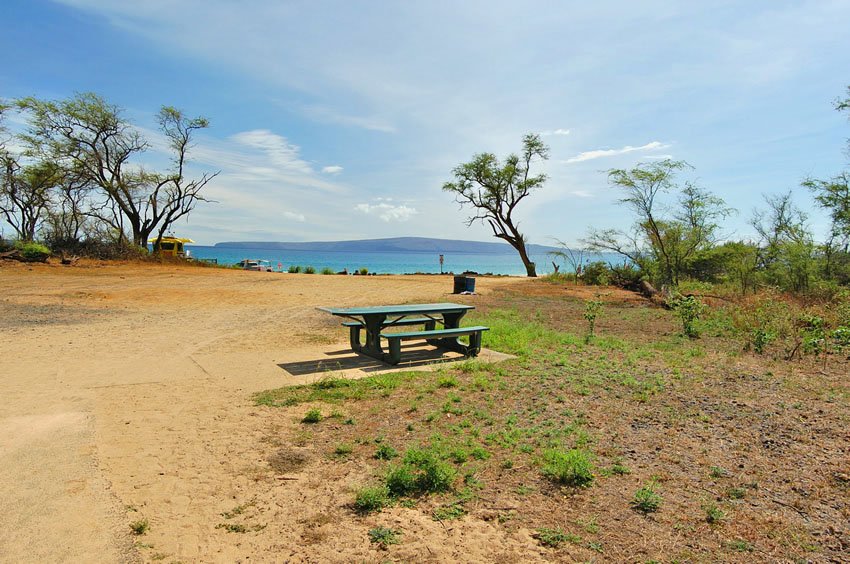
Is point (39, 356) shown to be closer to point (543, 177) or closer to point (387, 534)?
point (387, 534)

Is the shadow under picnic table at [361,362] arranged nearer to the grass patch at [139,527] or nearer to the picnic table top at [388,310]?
the picnic table top at [388,310]

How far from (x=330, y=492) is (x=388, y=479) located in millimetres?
385

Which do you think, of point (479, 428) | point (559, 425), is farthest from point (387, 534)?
point (559, 425)

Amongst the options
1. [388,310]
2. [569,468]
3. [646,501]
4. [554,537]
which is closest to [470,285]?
[388,310]

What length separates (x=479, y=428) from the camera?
4344 mm

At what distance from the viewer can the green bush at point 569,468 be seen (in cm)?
335

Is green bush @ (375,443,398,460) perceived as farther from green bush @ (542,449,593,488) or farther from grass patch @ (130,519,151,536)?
grass patch @ (130,519,151,536)

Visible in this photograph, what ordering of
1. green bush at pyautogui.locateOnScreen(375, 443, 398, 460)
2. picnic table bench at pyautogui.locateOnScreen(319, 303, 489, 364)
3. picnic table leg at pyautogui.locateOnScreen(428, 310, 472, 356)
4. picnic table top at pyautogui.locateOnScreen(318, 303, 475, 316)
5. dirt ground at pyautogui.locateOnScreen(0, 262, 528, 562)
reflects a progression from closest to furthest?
1. dirt ground at pyautogui.locateOnScreen(0, 262, 528, 562)
2. green bush at pyautogui.locateOnScreen(375, 443, 398, 460)
3. picnic table top at pyautogui.locateOnScreen(318, 303, 475, 316)
4. picnic table bench at pyautogui.locateOnScreen(319, 303, 489, 364)
5. picnic table leg at pyautogui.locateOnScreen(428, 310, 472, 356)

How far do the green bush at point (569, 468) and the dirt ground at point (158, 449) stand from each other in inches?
29.0

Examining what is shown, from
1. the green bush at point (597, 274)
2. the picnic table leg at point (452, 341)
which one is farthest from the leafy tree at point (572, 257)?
the picnic table leg at point (452, 341)

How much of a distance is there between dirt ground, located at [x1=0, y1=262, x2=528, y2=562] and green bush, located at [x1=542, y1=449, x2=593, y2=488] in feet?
2.42

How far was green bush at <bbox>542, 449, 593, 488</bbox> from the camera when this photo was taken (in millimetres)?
Answer: 3348

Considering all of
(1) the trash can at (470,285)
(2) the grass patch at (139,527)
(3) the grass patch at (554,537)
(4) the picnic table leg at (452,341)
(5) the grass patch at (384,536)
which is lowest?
(2) the grass patch at (139,527)

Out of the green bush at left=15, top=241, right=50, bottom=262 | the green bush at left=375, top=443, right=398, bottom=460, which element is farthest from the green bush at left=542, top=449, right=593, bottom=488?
the green bush at left=15, top=241, right=50, bottom=262
